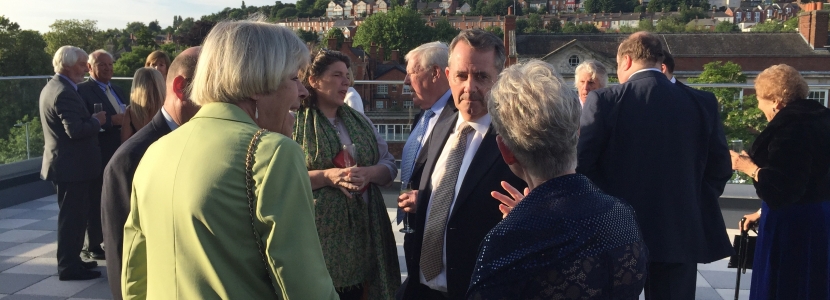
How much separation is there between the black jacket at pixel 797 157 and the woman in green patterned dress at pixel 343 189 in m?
1.88

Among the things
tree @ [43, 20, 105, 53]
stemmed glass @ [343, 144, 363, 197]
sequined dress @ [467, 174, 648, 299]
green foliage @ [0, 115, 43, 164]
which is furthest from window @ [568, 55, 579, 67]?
sequined dress @ [467, 174, 648, 299]

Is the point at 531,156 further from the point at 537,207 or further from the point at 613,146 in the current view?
the point at 613,146

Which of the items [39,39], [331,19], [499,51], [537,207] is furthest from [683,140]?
[331,19]

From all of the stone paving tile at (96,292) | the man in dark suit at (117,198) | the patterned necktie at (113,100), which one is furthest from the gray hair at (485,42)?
the patterned necktie at (113,100)

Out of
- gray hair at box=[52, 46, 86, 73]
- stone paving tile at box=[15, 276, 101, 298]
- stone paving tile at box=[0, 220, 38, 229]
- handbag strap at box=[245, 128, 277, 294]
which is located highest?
gray hair at box=[52, 46, 86, 73]

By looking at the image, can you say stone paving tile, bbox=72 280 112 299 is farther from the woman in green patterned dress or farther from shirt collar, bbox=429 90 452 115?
shirt collar, bbox=429 90 452 115

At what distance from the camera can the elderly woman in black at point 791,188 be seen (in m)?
3.32

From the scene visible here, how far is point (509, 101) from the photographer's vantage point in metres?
1.77

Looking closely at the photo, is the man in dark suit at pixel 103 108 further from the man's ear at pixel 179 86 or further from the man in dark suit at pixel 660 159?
the man in dark suit at pixel 660 159

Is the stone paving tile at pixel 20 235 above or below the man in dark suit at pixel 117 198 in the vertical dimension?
below

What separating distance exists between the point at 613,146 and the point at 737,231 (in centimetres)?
391

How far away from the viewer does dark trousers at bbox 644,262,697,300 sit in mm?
3176

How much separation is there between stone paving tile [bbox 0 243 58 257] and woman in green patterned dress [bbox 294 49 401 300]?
390 centimetres

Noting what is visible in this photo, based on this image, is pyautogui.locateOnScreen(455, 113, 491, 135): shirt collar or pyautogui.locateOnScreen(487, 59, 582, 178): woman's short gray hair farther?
pyautogui.locateOnScreen(455, 113, 491, 135): shirt collar
